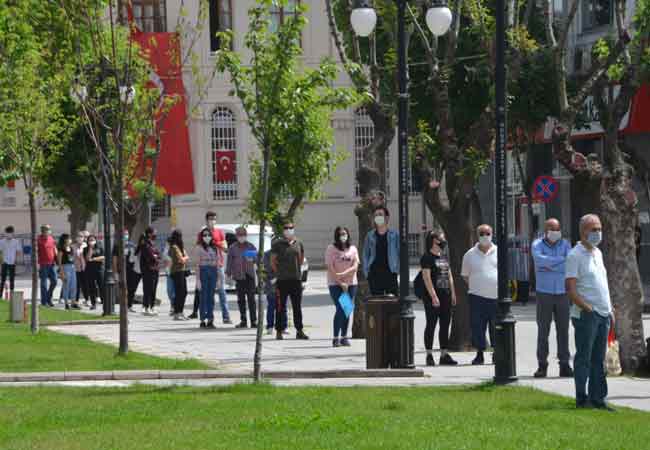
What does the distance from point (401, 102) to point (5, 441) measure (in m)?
7.83

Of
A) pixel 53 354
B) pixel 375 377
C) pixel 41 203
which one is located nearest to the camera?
pixel 375 377

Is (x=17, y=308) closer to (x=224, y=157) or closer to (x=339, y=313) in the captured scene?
(x=339, y=313)

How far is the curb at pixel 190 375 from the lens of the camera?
1669 centimetres

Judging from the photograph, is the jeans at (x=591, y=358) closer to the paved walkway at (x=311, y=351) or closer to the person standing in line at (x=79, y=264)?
the paved walkway at (x=311, y=351)

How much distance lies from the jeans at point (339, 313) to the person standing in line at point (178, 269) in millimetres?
7926

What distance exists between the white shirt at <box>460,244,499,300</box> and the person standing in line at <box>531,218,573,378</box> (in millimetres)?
1249

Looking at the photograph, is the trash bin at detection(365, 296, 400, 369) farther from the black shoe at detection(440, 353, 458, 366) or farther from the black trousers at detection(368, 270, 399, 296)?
the black trousers at detection(368, 270, 399, 296)

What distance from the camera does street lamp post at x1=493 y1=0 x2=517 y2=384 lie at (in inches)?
593

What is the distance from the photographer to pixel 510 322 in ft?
49.6

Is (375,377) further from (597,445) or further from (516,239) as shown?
(516,239)

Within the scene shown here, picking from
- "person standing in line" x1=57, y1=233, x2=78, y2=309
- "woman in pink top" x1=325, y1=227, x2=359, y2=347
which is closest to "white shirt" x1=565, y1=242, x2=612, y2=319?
"woman in pink top" x1=325, y1=227, x2=359, y2=347

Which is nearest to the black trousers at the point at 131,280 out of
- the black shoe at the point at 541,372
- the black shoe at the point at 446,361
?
the black shoe at the point at 446,361

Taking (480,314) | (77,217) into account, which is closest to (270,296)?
(480,314)

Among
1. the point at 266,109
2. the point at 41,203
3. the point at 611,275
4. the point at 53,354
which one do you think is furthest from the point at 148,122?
the point at 41,203
